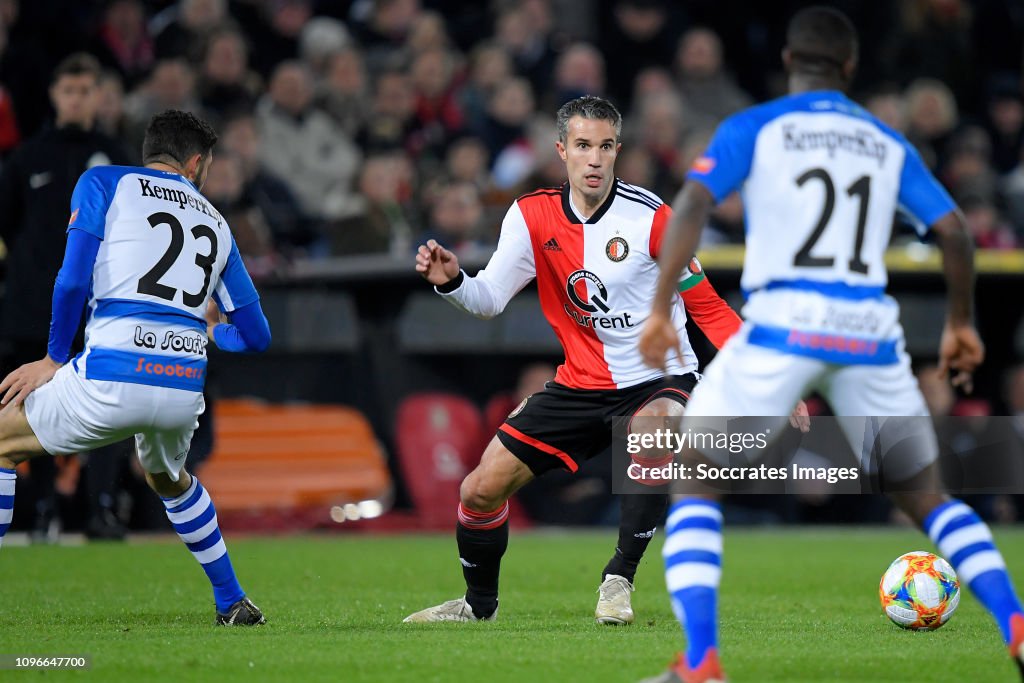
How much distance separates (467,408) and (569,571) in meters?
4.65

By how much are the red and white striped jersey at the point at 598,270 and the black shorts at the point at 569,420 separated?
0.05 m

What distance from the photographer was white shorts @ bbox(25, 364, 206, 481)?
19.9 feet

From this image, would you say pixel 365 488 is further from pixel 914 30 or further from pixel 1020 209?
pixel 914 30

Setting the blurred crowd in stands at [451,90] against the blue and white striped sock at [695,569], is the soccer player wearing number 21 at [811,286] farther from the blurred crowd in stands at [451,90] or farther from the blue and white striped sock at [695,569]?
the blurred crowd in stands at [451,90]

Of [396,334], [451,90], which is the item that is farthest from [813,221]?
[451,90]

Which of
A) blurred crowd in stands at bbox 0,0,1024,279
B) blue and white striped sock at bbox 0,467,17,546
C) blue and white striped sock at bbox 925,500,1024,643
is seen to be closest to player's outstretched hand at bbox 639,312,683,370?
blue and white striped sock at bbox 925,500,1024,643

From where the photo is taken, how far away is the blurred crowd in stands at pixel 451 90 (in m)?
13.2

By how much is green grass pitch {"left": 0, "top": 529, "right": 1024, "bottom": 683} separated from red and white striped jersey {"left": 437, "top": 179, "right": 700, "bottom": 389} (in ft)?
4.06

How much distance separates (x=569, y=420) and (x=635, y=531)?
0.69 meters

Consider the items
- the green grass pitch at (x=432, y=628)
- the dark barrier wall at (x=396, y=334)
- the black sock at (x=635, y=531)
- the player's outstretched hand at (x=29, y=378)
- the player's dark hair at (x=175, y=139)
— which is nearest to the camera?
the green grass pitch at (x=432, y=628)

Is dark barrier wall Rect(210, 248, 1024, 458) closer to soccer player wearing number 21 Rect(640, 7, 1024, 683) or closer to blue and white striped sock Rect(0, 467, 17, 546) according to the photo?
blue and white striped sock Rect(0, 467, 17, 546)

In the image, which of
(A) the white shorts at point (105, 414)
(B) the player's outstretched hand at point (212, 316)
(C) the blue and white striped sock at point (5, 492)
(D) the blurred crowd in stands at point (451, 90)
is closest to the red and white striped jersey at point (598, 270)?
(B) the player's outstretched hand at point (212, 316)

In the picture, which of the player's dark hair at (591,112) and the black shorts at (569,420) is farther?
the player's dark hair at (591,112)

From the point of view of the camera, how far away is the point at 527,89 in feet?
51.4
